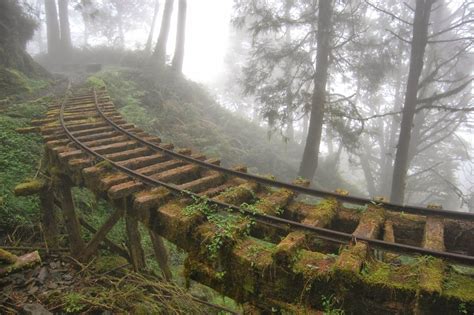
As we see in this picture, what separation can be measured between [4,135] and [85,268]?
489 cm

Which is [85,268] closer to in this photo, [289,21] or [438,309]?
[438,309]

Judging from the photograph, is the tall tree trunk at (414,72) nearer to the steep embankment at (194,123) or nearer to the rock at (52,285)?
the steep embankment at (194,123)

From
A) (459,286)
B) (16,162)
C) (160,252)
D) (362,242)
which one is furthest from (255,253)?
(16,162)

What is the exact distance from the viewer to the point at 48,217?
626cm

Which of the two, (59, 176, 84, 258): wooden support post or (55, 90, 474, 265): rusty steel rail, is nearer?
(55, 90, 474, 265): rusty steel rail

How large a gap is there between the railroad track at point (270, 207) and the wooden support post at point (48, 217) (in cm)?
64

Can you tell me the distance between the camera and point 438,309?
8.61 feet

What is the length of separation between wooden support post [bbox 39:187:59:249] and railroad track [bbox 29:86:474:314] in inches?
25.3

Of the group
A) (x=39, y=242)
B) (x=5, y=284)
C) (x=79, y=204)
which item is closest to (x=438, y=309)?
(x=5, y=284)

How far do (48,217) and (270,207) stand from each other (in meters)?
4.19

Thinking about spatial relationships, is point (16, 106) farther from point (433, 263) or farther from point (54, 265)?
point (433, 263)

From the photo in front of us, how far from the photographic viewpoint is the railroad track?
3.49m

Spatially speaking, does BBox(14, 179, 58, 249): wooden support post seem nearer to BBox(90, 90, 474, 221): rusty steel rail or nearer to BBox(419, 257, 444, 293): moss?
BBox(90, 90, 474, 221): rusty steel rail

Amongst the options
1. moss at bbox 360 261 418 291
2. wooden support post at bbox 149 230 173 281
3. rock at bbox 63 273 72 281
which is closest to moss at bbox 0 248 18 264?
rock at bbox 63 273 72 281
